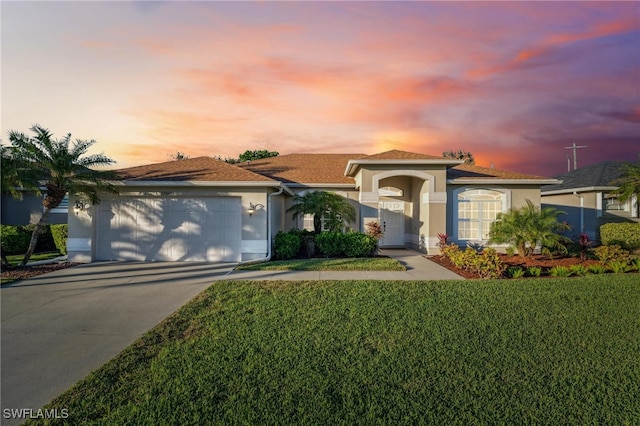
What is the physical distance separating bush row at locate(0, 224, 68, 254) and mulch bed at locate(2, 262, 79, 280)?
357cm

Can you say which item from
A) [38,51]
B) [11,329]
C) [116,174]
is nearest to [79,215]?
[116,174]

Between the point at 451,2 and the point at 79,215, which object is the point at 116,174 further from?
the point at 451,2

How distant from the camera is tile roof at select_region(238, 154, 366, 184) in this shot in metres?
16.4

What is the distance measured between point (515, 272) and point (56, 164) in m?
14.2

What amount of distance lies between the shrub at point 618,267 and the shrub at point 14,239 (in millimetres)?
22054

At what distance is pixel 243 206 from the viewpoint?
39.4ft

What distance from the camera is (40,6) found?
766 cm

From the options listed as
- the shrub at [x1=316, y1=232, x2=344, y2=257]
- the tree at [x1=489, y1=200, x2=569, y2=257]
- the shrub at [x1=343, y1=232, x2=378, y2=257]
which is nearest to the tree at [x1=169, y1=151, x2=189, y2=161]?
the shrub at [x1=316, y1=232, x2=344, y2=257]

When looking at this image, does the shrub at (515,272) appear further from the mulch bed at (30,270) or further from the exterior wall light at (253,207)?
the mulch bed at (30,270)

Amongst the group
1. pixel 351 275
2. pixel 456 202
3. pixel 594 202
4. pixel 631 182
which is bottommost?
pixel 351 275

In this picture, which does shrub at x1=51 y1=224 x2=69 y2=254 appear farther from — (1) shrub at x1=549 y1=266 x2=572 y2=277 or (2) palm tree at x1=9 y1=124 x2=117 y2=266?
(1) shrub at x1=549 y1=266 x2=572 y2=277

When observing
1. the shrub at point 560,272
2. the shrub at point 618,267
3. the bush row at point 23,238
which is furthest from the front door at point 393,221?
the bush row at point 23,238

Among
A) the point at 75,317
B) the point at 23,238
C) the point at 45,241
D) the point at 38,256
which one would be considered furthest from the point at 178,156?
the point at 75,317

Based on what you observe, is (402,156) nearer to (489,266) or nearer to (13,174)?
(489,266)
